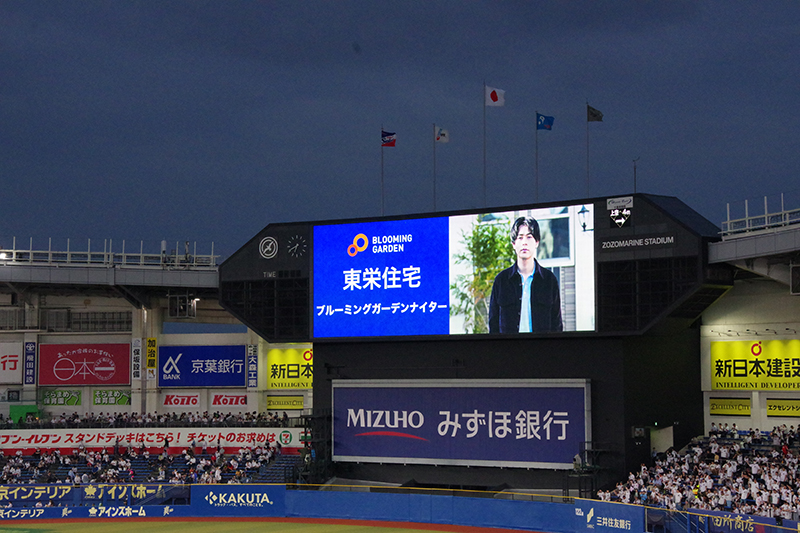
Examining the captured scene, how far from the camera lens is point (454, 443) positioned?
124 feet

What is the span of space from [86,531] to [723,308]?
27511 millimetres

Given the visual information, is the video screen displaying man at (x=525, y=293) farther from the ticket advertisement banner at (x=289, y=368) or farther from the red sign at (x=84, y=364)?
the red sign at (x=84, y=364)

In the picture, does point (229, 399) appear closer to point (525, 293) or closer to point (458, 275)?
point (458, 275)

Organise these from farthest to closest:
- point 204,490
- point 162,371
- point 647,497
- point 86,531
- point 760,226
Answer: point 162,371
point 204,490
point 86,531
point 760,226
point 647,497

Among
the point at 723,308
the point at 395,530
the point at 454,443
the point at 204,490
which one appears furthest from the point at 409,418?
the point at 723,308

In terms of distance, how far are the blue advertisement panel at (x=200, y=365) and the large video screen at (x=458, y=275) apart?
1050cm

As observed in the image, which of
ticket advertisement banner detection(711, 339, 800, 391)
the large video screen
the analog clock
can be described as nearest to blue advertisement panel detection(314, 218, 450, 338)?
the large video screen

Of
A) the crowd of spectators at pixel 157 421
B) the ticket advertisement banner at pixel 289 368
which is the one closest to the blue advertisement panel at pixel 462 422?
the crowd of spectators at pixel 157 421

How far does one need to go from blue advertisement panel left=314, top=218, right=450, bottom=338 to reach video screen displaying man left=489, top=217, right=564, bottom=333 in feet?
7.51

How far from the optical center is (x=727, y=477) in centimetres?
3209

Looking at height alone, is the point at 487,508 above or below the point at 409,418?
below

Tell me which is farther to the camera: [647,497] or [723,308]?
[723,308]

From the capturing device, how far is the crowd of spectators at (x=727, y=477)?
2886 cm

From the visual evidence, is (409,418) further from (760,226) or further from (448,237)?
(760,226)
